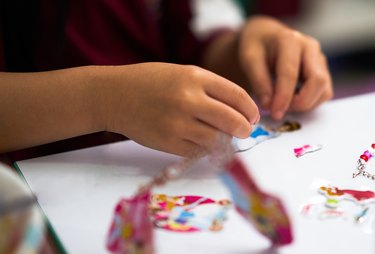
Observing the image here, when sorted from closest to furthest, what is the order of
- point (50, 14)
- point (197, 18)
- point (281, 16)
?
point (50, 14) < point (197, 18) < point (281, 16)

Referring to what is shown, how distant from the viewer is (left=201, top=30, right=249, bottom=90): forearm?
2.17 ft

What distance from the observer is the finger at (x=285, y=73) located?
0.52 m

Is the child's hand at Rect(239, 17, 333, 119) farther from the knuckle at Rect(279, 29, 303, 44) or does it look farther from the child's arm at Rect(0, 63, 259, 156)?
the child's arm at Rect(0, 63, 259, 156)

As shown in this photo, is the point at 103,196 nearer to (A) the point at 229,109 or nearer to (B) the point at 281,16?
(A) the point at 229,109

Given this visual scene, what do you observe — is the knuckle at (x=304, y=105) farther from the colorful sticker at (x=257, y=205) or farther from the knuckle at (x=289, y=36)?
the colorful sticker at (x=257, y=205)

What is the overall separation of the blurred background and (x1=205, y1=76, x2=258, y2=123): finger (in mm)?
1101

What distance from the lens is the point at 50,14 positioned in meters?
0.56

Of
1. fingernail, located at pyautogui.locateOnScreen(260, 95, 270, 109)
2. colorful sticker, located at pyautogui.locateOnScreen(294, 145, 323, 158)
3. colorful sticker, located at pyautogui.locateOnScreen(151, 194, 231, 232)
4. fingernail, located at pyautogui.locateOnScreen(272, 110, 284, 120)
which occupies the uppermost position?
fingernail, located at pyautogui.locateOnScreen(260, 95, 270, 109)

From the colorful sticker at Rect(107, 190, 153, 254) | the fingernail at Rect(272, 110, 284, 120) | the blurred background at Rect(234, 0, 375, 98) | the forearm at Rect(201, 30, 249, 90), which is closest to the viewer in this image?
the colorful sticker at Rect(107, 190, 153, 254)

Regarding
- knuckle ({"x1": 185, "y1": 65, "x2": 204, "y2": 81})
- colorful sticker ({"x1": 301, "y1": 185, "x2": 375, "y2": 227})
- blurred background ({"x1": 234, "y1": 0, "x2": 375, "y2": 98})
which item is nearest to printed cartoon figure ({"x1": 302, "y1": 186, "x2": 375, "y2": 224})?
colorful sticker ({"x1": 301, "y1": 185, "x2": 375, "y2": 227})

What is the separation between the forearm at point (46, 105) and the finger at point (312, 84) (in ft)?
0.68

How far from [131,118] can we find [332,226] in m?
0.17

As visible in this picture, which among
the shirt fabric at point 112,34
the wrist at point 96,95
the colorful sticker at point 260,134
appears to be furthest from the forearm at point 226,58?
the wrist at point 96,95

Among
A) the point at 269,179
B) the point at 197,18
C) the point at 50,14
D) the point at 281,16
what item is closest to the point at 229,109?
the point at 269,179
